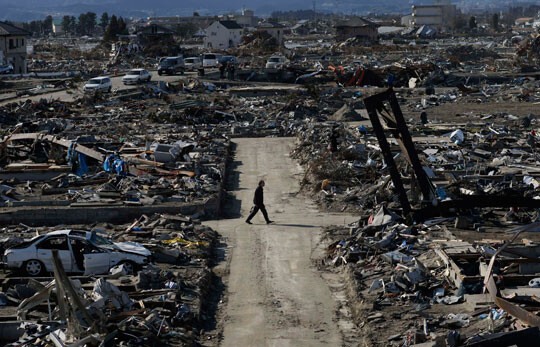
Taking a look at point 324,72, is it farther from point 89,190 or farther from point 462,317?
point 462,317

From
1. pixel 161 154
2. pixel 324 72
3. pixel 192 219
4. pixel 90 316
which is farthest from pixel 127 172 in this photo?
pixel 324 72

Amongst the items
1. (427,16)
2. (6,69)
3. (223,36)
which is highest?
(427,16)

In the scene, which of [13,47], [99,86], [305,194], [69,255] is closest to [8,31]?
[13,47]

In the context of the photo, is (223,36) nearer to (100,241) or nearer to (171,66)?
(171,66)

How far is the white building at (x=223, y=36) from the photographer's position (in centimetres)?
9375

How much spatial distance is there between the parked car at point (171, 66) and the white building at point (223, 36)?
34882mm

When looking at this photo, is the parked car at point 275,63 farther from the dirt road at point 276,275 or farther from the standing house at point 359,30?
→ the standing house at point 359,30

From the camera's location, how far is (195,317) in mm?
13414

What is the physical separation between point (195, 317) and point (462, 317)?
440cm

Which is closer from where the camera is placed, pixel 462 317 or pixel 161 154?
pixel 462 317

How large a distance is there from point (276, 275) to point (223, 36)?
264ft

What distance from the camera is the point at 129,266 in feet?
50.6

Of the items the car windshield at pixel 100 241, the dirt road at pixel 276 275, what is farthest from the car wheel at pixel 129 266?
the dirt road at pixel 276 275

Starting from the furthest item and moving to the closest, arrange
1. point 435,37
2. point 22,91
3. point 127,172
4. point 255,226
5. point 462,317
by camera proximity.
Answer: point 435,37
point 22,91
point 127,172
point 255,226
point 462,317
